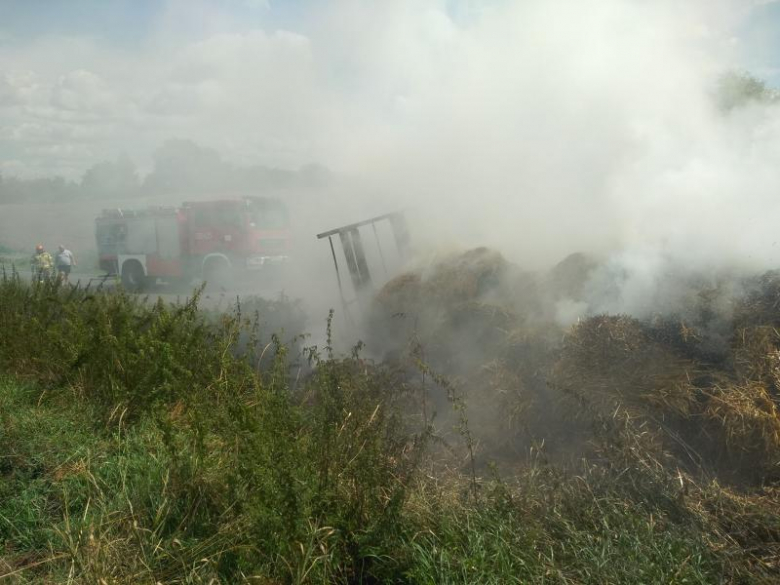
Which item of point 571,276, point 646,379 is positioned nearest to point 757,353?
point 646,379

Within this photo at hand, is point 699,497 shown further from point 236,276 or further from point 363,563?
point 236,276

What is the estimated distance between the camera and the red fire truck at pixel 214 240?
47.9 feet

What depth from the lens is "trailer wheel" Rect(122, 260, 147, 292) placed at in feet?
52.5

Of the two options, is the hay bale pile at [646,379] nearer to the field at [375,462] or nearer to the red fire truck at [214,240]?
the field at [375,462]

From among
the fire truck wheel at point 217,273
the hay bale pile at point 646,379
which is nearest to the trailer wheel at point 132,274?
the fire truck wheel at point 217,273

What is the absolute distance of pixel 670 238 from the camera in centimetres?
642

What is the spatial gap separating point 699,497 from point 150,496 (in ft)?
9.91

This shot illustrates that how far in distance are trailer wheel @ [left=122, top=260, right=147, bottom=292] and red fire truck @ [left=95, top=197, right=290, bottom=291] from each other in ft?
0.31

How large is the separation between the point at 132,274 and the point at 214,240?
2.97 meters

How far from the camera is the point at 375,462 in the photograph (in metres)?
3.41

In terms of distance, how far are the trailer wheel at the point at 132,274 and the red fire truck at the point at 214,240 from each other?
0.31ft

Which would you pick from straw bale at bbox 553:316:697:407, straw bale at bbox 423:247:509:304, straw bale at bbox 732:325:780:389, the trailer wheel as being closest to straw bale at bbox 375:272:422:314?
straw bale at bbox 423:247:509:304

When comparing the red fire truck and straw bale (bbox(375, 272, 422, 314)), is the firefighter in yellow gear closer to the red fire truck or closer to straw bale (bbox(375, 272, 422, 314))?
the red fire truck

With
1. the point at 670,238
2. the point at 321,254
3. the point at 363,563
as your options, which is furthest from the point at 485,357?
the point at 321,254
